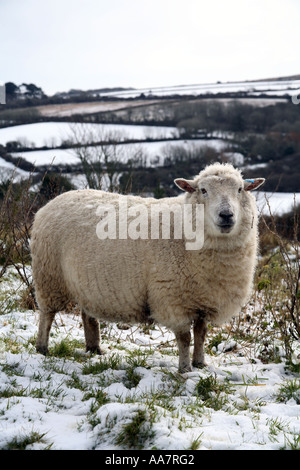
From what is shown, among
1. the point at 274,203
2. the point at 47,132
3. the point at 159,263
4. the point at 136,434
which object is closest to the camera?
the point at 136,434

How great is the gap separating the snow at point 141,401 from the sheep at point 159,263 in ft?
1.21

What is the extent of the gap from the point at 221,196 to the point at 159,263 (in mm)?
789

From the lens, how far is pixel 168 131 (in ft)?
94.6

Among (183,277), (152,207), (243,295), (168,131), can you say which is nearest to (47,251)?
(152,207)

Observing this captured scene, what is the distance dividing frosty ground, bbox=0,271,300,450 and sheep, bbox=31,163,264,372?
0.37 meters

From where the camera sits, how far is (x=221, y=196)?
3.35m

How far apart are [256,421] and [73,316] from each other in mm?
3315

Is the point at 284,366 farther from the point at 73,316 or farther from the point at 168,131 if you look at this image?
the point at 168,131

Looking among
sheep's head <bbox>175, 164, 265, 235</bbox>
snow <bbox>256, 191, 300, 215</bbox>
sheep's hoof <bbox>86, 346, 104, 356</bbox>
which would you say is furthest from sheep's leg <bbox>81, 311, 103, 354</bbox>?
snow <bbox>256, 191, 300, 215</bbox>

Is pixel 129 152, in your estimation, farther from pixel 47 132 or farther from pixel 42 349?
pixel 42 349

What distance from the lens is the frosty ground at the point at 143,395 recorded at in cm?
232

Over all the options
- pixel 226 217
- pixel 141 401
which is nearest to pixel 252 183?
pixel 226 217

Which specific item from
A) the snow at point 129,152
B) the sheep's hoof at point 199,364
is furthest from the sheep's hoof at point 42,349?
the snow at point 129,152

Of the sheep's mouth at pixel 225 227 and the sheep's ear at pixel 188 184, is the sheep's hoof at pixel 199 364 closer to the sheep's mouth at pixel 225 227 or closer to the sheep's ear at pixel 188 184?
the sheep's mouth at pixel 225 227
